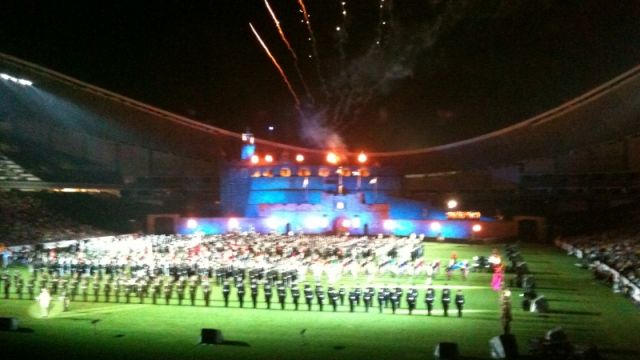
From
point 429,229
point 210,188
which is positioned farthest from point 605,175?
point 210,188

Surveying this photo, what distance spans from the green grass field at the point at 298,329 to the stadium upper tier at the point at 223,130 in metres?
25.8

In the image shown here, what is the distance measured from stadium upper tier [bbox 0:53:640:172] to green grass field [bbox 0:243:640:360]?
1017 inches

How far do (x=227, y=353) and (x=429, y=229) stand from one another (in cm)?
3263

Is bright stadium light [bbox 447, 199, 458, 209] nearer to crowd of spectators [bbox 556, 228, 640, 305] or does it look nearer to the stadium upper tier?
the stadium upper tier

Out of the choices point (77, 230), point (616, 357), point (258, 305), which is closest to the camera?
point (616, 357)

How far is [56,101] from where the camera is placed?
51.9 metres

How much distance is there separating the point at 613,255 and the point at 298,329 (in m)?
16.4

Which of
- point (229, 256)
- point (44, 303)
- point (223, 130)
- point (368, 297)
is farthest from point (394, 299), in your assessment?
point (223, 130)

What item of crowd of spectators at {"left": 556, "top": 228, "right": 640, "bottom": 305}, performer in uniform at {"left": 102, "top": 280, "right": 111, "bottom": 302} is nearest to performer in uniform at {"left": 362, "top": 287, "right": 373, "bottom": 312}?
crowd of spectators at {"left": 556, "top": 228, "right": 640, "bottom": 305}

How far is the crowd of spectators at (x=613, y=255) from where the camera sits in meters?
21.1

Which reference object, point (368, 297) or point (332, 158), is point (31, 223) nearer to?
point (332, 158)

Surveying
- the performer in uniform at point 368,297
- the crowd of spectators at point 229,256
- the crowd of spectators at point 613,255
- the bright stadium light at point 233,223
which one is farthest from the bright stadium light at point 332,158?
the performer in uniform at point 368,297

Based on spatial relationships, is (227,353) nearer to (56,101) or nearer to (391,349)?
(391,349)

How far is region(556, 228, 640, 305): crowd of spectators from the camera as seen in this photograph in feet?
69.1
